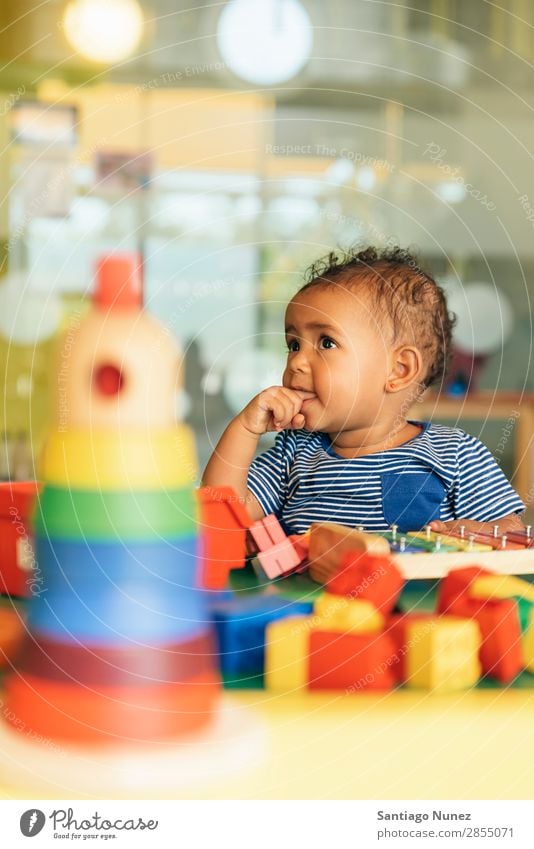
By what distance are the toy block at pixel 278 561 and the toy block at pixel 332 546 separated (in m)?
0.02

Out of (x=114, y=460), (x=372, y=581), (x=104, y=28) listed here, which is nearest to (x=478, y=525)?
(x=372, y=581)

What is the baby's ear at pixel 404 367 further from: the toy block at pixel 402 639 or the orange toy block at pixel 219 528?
the toy block at pixel 402 639

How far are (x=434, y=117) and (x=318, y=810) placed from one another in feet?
8.04

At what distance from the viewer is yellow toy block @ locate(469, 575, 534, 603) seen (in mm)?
450

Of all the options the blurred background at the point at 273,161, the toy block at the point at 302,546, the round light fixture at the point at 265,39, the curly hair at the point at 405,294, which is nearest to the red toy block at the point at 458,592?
the toy block at the point at 302,546

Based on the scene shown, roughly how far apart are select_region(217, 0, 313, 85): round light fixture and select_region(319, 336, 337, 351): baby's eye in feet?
4.52

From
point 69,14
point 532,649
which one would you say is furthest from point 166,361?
point 69,14

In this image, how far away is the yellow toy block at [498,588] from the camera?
45 centimetres

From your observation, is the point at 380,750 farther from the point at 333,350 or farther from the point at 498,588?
the point at 333,350

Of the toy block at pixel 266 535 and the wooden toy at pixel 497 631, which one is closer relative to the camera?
the wooden toy at pixel 497 631

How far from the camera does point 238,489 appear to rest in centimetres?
79

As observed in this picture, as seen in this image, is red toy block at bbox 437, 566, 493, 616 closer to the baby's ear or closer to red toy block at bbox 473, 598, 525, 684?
red toy block at bbox 473, 598, 525, 684

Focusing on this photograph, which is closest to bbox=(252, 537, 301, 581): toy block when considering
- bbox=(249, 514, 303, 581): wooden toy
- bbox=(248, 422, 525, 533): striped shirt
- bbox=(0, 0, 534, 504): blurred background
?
bbox=(249, 514, 303, 581): wooden toy

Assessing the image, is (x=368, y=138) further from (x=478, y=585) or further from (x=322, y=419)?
(x=478, y=585)
